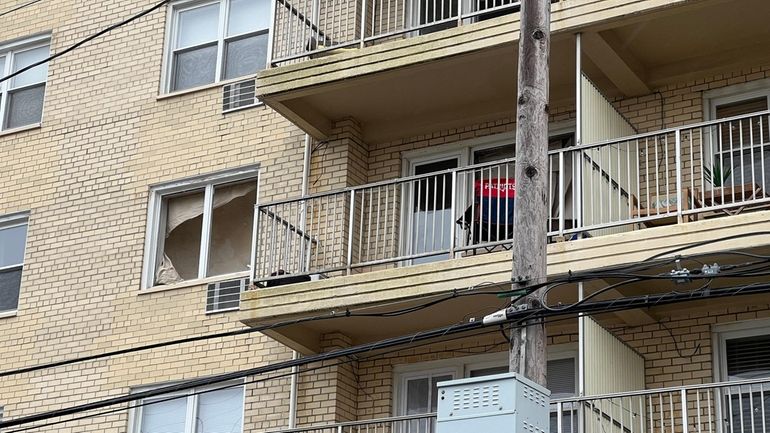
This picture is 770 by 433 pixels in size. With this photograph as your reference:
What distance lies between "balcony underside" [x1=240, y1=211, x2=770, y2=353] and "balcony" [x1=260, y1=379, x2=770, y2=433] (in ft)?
3.08

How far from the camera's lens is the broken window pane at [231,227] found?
18.9 metres

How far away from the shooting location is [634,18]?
15664 mm

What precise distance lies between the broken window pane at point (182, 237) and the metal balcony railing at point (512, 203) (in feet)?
5.30

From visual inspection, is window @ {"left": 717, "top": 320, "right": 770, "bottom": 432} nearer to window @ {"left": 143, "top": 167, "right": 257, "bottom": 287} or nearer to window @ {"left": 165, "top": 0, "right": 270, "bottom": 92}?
window @ {"left": 143, "top": 167, "right": 257, "bottom": 287}

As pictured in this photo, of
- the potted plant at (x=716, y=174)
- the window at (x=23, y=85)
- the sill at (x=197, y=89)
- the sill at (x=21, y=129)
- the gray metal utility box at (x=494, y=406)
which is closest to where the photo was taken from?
the gray metal utility box at (x=494, y=406)

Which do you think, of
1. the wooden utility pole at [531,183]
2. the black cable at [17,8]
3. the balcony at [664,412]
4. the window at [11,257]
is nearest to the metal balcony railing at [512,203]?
the balcony at [664,412]

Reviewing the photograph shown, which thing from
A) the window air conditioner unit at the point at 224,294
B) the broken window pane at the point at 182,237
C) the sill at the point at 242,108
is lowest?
the window air conditioner unit at the point at 224,294

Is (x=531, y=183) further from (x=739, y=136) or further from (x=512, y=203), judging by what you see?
(x=739, y=136)

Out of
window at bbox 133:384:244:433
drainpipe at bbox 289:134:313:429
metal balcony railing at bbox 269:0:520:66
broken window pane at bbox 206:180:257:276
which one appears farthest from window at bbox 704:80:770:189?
window at bbox 133:384:244:433

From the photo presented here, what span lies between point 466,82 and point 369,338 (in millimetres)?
3139

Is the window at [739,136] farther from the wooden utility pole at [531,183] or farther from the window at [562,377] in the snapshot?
the wooden utility pole at [531,183]

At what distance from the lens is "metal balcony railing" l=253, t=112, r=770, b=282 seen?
15.1m

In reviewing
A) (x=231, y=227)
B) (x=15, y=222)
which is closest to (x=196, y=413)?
(x=231, y=227)

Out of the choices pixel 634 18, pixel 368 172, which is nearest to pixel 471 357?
pixel 368 172
